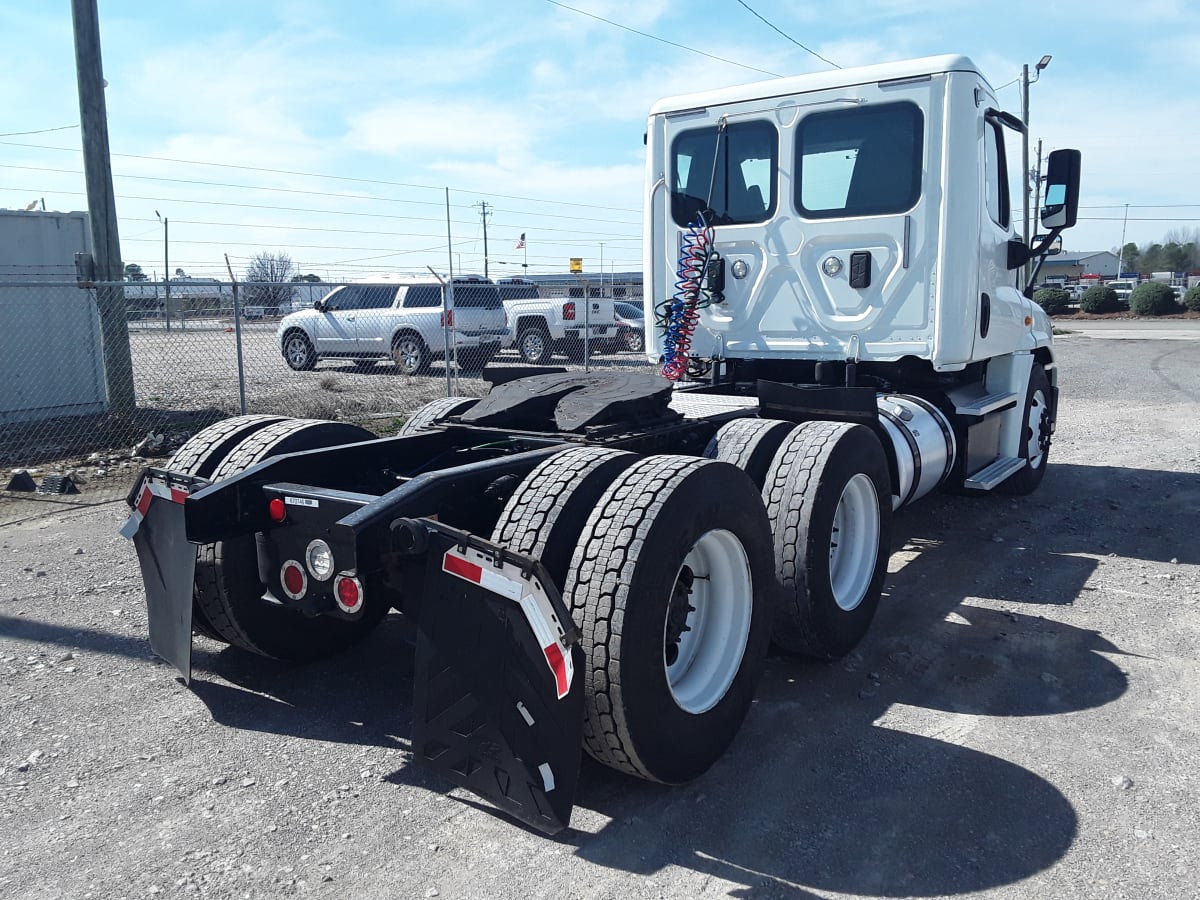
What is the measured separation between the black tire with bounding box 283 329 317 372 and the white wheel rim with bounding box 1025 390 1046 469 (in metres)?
13.4

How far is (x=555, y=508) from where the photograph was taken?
322 cm

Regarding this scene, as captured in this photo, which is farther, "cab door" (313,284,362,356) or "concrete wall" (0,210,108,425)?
"cab door" (313,284,362,356)

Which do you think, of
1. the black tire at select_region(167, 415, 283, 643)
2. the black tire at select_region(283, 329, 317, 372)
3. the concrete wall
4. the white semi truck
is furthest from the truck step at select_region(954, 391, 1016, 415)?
the black tire at select_region(283, 329, 317, 372)

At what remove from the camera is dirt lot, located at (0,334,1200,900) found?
2881 millimetres

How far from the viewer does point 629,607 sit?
9.81ft

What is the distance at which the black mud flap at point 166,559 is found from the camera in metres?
3.73

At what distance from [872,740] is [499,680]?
1.68 meters

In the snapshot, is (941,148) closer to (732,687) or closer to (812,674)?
(812,674)

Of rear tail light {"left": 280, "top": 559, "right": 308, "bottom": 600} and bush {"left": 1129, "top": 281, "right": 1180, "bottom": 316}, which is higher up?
bush {"left": 1129, "top": 281, "right": 1180, "bottom": 316}

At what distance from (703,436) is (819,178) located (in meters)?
2.27

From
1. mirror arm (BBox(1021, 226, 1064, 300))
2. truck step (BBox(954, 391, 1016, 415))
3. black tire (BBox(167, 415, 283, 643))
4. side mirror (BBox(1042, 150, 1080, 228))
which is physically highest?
side mirror (BBox(1042, 150, 1080, 228))

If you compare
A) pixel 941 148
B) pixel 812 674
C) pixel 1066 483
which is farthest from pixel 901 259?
pixel 1066 483

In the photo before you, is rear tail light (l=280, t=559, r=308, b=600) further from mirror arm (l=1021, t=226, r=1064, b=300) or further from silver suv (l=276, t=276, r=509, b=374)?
silver suv (l=276, t=276, r=509, b=374)

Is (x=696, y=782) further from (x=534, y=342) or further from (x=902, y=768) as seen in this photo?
(x=534, y=342)
